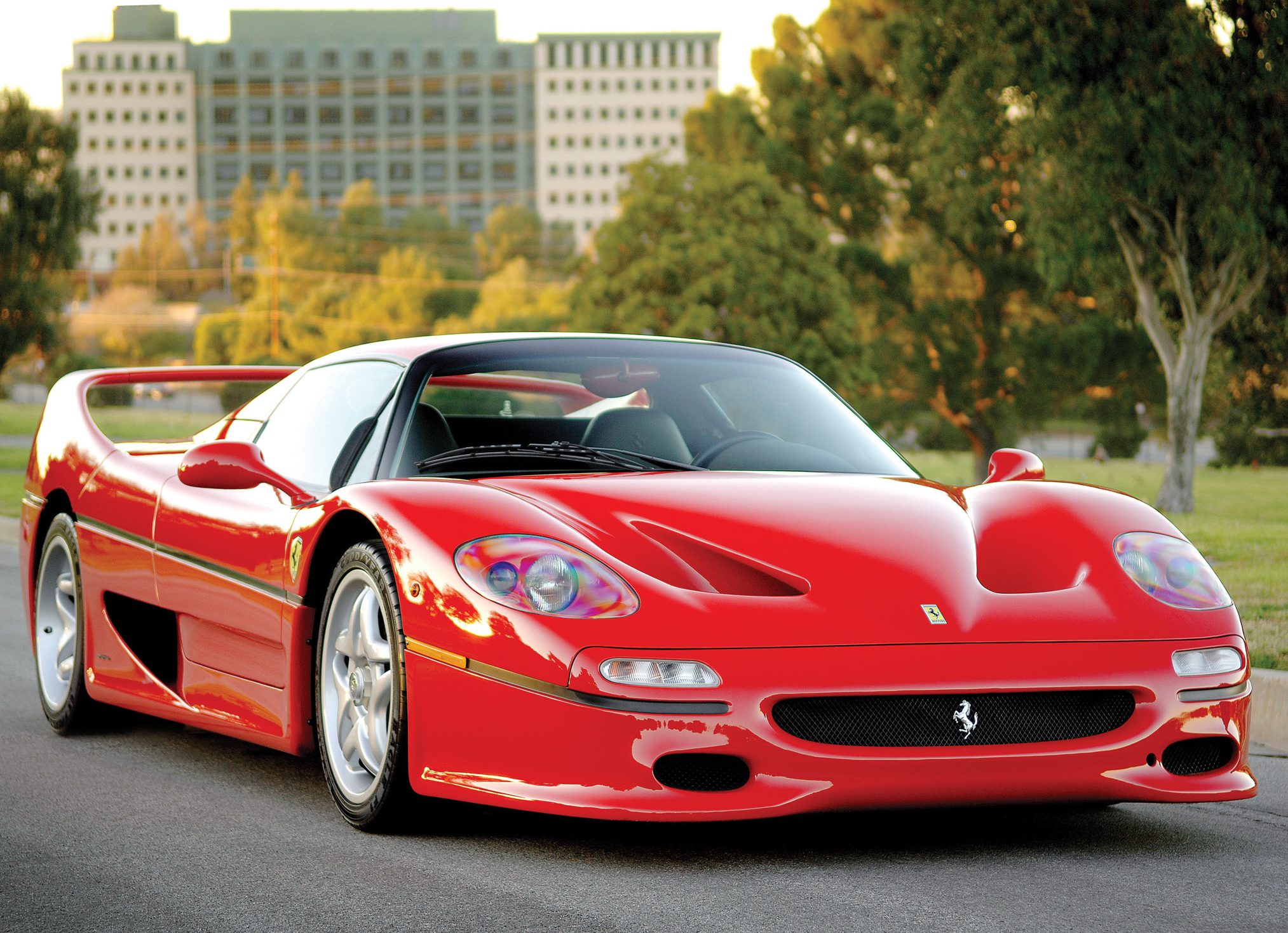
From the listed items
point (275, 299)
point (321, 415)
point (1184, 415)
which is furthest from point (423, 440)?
point (275, 299)

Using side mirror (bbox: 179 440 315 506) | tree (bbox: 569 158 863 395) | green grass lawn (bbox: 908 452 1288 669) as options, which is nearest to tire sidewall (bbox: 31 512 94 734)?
side mirror (bbox: 179 440 315 506)

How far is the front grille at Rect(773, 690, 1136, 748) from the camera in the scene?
3740 mm

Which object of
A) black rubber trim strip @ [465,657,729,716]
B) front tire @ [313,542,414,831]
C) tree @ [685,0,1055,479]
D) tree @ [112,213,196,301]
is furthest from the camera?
tree @ [112,213,196,301]

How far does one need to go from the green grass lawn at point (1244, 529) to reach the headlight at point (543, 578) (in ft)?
13.4

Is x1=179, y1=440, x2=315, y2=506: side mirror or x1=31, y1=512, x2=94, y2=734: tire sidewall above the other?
x1=179, y1=440, x2=315, y2=506: side mirror

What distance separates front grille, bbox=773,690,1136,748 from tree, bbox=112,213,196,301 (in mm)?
164921

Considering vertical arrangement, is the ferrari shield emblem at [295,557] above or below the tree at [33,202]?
below

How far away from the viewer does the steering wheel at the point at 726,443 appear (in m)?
4.93

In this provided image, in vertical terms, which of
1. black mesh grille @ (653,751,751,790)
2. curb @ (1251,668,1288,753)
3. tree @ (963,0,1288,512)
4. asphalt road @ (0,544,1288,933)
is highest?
tree @ (963,0,1288,512)

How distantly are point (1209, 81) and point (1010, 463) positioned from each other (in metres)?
17.9

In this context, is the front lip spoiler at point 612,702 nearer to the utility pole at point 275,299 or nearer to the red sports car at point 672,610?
the red sports car at point 672,610

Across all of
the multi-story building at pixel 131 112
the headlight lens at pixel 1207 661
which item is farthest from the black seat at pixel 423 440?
the multi-story building at pixel 131 112

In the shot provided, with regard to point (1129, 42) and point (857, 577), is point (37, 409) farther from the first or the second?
point (857, 577)

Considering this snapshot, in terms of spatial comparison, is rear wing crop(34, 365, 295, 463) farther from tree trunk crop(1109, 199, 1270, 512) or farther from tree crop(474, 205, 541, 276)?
tree crop(474, 205, 541, 276)
